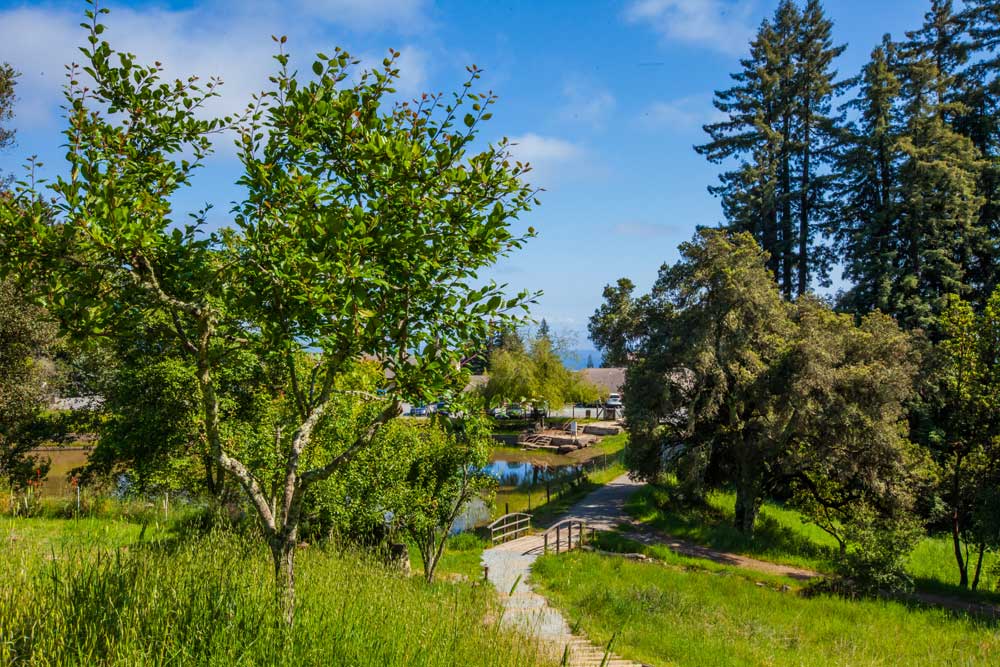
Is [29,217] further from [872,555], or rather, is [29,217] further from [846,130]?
[846,130]

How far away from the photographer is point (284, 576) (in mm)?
5137

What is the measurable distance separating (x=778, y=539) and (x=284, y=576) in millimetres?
21495

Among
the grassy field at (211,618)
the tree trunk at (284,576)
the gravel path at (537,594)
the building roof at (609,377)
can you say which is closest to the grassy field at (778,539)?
the gravel path at (537,594)

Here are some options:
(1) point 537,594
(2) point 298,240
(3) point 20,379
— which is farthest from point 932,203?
(3) point 20,379

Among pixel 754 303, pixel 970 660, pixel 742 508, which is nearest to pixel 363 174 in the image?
pixel 970 660

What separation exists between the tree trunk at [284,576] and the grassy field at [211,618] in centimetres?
10

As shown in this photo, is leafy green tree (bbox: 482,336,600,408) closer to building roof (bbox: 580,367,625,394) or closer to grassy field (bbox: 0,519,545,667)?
building roof (bbox: 580,367,625,394)

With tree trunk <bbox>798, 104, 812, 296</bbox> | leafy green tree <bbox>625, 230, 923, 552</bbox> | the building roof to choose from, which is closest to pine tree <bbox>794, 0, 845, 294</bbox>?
tree trunk <bbox>798, 104, 812, 296</bbox>

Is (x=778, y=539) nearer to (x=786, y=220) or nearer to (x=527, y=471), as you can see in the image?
(x=786, y=220)

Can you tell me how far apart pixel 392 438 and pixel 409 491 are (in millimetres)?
1388

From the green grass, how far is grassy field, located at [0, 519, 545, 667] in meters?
6.37

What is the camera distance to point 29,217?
4.30 meters

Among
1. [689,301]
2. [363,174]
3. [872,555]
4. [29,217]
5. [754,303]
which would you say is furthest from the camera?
[689,301]

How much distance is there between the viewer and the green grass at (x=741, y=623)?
10312 millimetres
